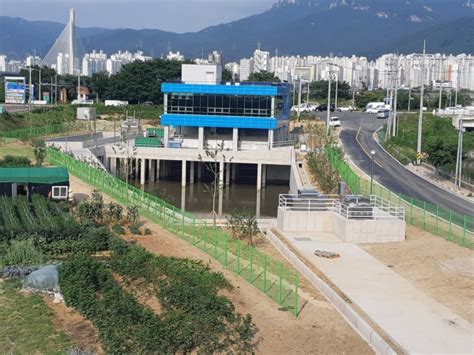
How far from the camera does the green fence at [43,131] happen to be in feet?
170

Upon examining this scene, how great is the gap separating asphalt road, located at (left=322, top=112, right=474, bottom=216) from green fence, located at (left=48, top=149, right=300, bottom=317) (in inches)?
531

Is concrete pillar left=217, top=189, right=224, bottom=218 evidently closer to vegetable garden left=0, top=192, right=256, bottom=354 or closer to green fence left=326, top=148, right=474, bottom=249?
green fence left=326, top=148, right=474, bottom=249

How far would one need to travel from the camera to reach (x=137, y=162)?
54031 mm

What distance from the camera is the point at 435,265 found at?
2244 centimetres

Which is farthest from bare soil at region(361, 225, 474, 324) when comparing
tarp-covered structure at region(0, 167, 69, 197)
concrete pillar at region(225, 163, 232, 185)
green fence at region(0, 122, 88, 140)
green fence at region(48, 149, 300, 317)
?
green fence at region(0, 122, 88, 140)

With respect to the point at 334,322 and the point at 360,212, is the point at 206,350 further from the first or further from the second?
the point at 360,212

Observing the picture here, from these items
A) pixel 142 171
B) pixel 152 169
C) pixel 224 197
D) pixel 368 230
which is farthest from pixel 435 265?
pixel 152 169

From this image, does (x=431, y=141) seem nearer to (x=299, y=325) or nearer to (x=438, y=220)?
(x=438, y=220)

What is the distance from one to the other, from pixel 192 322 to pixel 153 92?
79.3m

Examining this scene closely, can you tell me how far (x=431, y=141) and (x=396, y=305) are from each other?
104 ft

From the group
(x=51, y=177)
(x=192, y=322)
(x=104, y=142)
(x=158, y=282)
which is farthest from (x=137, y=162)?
(x=192, y=322)

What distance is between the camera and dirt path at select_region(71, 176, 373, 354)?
15289 millimetres

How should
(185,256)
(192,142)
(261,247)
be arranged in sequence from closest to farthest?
(185,256) < (261,247) < (192,142)

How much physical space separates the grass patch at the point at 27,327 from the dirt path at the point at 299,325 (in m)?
4.49
